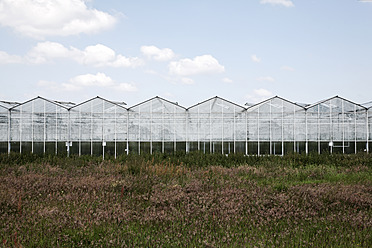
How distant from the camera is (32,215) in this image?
6.92 meters

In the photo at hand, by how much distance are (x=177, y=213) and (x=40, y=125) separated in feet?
79.1

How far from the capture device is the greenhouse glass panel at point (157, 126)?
28.0 metres

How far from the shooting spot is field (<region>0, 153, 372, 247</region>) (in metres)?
5.71

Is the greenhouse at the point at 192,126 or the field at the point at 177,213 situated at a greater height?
the greenhouse at the point at 192,126

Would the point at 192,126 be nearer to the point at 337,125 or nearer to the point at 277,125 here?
the point at 277,125

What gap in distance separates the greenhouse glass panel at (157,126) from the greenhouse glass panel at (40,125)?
18.2ft

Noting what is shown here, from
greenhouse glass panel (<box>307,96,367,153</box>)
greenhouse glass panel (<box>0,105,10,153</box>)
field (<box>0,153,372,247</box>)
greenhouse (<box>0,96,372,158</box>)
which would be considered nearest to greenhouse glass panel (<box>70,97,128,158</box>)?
greenhouse (<box>0,96,372,158</box>)

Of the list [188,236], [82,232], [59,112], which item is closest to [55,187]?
[82,232]

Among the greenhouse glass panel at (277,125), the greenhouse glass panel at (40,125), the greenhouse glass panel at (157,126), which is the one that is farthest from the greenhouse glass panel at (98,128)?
the greenhouse glass panel at (277,125)

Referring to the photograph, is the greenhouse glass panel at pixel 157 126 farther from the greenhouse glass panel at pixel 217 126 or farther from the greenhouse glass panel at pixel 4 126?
the greenhouse glass panel at pixel 4 126

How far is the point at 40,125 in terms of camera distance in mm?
28375

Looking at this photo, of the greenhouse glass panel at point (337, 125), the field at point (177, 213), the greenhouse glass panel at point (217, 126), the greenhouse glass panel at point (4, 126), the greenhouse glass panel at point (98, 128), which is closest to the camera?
the field at point (177, 213)

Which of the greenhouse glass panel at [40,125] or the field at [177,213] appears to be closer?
the field at [177,213]

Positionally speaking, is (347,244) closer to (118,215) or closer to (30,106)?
(118,215)
